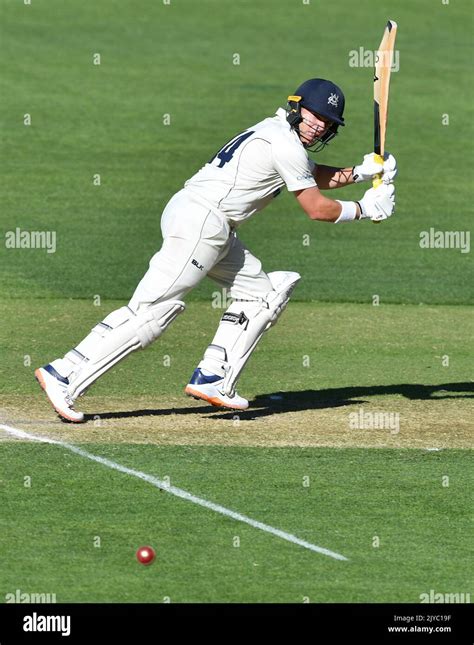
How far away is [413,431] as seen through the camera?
11.3 m

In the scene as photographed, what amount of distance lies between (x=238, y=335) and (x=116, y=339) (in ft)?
3.73

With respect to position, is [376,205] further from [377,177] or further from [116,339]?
[116,339]

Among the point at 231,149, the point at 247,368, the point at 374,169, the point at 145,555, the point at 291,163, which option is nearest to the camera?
the point at 145,555

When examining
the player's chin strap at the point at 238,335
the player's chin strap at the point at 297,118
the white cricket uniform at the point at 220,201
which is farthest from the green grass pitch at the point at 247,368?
the player's chin strap at the point at 297,118

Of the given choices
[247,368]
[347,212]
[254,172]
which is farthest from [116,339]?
[247,368]

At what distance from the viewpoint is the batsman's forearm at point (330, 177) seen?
1179 centimetres

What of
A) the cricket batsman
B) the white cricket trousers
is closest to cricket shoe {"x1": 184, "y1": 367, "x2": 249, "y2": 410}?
the cricket batsman

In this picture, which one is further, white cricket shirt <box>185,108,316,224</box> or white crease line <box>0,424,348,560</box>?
white cricket shirt <box>185,108,316,224</box>

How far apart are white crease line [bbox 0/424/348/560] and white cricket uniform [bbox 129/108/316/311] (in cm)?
130

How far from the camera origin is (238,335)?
37.5 ft

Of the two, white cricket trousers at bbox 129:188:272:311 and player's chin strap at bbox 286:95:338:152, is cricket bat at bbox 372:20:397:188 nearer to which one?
player's chin strap at bbox 286:95:338:152

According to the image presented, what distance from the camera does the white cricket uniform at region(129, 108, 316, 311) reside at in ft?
35.8
